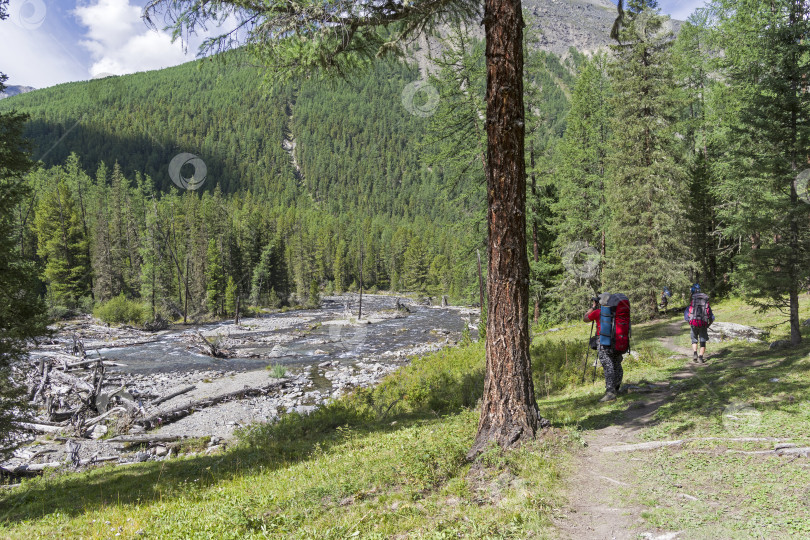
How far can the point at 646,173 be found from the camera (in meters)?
19.2

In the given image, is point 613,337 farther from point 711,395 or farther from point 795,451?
point 795,451

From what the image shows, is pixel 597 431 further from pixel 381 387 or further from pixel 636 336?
pixel 636 336

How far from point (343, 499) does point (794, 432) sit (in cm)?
517

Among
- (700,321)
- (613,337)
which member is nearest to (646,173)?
(700,321)

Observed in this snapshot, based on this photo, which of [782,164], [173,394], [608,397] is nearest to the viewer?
[608,397]

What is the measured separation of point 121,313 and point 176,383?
31.3 m

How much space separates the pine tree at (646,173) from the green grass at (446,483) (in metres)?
9.82

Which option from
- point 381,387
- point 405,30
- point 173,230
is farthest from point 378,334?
point 173,230

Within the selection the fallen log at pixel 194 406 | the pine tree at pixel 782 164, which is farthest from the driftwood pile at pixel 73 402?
the pine tree at pixel 782 164

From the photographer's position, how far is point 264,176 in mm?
181250

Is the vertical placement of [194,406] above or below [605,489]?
below

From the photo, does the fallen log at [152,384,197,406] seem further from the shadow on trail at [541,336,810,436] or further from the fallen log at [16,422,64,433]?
the shadow on trail at [541,336,810,436]

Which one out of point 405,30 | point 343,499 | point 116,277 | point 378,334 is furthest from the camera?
point 116,277

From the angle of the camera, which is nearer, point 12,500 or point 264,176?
point 12,500
